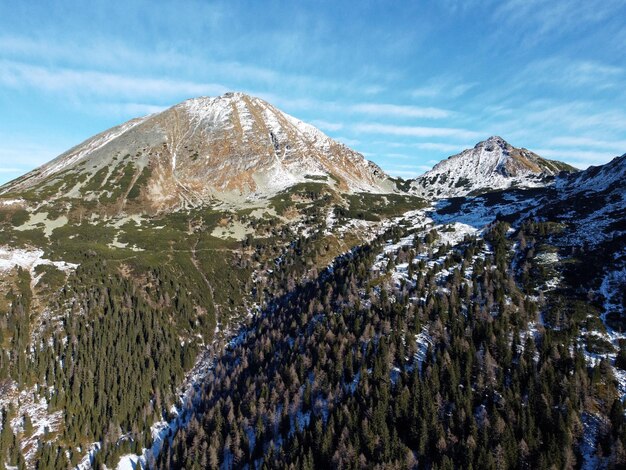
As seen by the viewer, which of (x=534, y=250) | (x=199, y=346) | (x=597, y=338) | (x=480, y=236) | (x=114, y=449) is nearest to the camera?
(x=114, y=449)

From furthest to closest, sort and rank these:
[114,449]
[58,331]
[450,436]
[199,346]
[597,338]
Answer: [199,346]
[58,331]
[597,338]
[114,449]
[450,436]

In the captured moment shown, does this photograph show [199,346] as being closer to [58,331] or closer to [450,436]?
[58,331]

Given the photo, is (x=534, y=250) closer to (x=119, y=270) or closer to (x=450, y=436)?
(x=450, y=436)

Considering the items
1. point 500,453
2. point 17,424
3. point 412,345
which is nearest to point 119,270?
point 17,424

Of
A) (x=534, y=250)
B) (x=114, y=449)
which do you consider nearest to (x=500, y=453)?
(x=114, y=449)

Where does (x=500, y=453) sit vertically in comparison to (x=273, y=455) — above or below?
above

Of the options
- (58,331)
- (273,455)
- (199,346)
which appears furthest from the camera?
(199,346)

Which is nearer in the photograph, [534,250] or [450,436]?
[450,436]

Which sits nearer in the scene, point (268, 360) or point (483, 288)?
point (268, 360)

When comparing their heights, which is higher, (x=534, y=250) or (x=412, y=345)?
(x=534, y=250)

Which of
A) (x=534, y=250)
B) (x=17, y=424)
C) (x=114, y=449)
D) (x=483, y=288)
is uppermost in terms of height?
(x=534, y=250)
